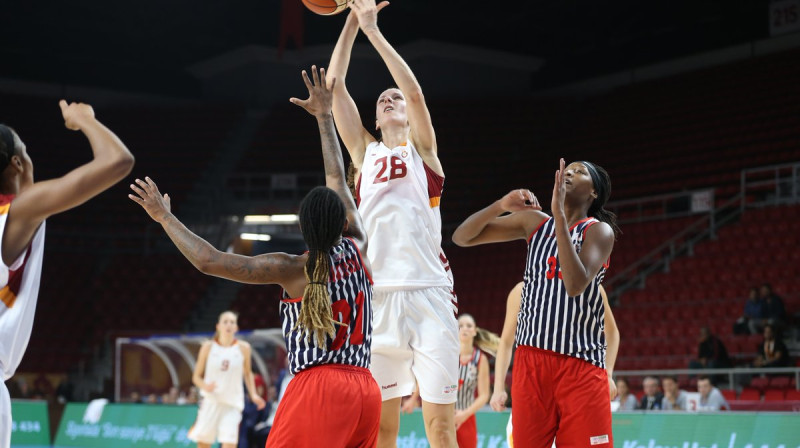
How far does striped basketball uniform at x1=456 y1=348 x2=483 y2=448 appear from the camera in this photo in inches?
312

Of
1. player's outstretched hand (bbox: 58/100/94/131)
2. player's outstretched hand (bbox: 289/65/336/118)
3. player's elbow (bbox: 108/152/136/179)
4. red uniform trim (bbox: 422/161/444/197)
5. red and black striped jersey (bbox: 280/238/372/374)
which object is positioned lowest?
red and black striped jersey (bbox: 280/238/372/374)

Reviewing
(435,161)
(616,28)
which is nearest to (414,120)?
(435,161)

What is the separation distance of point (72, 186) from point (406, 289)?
7.56 feet

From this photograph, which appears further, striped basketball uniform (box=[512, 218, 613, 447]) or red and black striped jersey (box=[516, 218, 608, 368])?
red and black striped jersey (box=[516, 218, 608, 368])

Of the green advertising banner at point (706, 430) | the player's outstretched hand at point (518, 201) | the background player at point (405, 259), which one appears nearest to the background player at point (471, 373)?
the green advertising banner at point (706, 430)

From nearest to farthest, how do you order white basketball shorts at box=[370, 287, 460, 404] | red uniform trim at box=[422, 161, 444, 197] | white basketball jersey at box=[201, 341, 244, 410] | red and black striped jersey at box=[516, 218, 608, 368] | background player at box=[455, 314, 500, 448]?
1. red and black striped jersey at box=[516, 218, 608, 368]
2. white basketball shorts at box=[370, 287, 460, 404]
3. red uniform trim at box=[422, 161, 444, 197]
4. background player at box=[455, 314, 500, 448]
5. white basketball jersey at box=[201, 341, 244, 410]

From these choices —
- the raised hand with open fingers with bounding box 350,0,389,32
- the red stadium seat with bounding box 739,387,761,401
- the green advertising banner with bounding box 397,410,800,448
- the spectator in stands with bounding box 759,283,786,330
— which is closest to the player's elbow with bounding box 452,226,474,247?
the raised hand with open fingers with bounding box 350,0,389,32

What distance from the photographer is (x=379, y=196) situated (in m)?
5.26

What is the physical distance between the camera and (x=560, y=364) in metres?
4.64

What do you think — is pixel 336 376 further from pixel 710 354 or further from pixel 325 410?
pixel 710 354

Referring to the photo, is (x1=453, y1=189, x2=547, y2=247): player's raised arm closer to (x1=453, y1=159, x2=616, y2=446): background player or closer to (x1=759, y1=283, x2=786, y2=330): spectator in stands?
(x1=453, y1=159, x2=616, y2=446): background player

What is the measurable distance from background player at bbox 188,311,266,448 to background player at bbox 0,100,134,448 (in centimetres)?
768

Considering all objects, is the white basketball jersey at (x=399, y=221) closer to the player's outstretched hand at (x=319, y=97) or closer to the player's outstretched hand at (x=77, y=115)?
the player's outstretched hand at (x=319, y=97)

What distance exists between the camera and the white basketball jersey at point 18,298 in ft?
11.1
